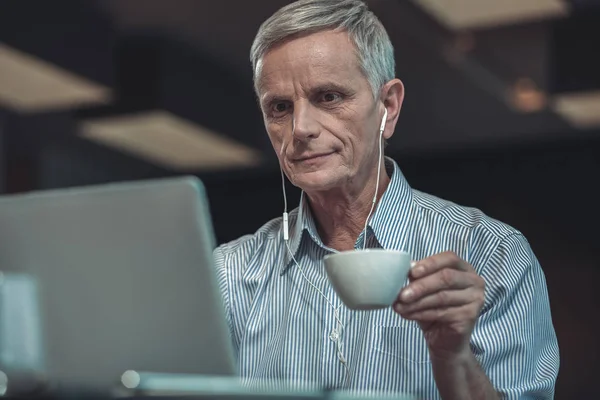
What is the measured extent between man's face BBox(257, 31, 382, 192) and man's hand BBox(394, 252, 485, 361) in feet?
1.37

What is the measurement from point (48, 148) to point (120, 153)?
60cm

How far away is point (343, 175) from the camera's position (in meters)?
1.58

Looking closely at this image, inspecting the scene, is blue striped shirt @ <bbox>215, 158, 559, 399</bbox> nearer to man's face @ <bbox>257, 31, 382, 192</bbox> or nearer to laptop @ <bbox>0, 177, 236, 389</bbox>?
man's face @ <bbox>257, 31, 382, 192</bbox>

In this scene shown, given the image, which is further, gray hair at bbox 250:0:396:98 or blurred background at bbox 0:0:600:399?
blurred background at bbox 0:0:600:399

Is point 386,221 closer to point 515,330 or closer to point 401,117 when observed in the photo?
point 515,330

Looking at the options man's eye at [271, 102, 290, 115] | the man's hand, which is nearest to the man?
man's eye at [271, 102, 290, 115]

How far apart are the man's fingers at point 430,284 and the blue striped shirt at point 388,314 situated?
30 cm

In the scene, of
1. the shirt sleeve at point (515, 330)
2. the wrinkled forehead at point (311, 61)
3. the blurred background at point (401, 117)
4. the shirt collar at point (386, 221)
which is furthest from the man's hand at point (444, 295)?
the blurred background at point (401, 117)

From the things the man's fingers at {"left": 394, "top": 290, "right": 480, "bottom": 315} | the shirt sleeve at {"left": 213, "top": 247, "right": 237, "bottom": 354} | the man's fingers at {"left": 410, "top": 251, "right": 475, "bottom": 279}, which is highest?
the man's fingers at {"left": 410, "top": 251, "right": 475, "bottom": 279}

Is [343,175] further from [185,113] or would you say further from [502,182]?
[502,182]

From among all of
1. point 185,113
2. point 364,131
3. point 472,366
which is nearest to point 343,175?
point 364,131

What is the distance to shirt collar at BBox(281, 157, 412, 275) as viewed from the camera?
63.7 inches

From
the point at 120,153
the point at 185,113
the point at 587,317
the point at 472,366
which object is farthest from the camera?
the point at 120,153

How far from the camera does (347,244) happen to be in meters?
1.68
